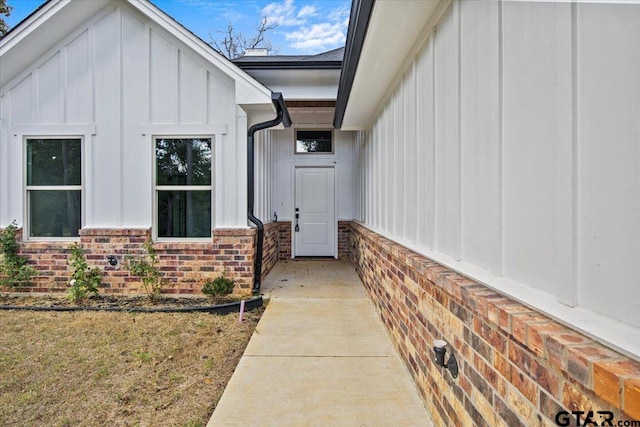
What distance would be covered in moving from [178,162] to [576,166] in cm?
509

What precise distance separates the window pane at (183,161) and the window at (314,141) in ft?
12.2

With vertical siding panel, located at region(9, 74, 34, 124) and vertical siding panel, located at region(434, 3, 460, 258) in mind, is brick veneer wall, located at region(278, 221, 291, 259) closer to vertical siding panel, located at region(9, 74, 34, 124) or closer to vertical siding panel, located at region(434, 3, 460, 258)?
vertical siding panel, located at region(9, 74, 34, 124)

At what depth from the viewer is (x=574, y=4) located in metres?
1.20

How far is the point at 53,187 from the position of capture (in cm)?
529

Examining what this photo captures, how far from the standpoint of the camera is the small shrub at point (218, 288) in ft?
15.7

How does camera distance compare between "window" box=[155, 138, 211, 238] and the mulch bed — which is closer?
the mulch bed

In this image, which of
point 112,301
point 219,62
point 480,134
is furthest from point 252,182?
point 480,134

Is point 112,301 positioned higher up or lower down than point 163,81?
lower down

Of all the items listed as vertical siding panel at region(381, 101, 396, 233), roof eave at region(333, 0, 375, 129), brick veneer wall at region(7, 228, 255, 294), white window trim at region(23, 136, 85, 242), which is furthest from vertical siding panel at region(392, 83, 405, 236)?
white window trim at region(23, 136, 85, 242)

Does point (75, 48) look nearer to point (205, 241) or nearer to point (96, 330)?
point (205, 241)

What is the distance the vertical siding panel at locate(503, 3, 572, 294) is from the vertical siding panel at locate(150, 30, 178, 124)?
4754mm

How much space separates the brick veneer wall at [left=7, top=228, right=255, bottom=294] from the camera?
5090 mm

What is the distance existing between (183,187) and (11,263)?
9.01 feet

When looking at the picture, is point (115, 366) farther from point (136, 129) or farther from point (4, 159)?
point (4, 159)
